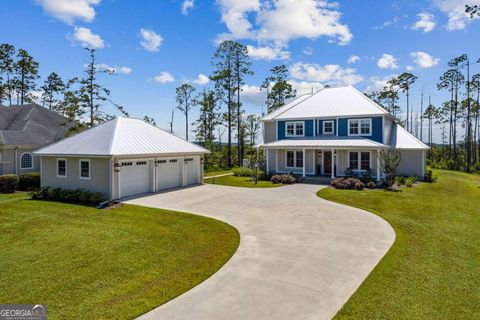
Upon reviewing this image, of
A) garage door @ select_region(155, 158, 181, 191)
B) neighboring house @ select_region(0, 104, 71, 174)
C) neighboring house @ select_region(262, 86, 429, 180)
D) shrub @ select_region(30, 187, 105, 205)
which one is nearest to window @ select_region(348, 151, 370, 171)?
neighboring house @ select_region(262, 86, 429, 180)

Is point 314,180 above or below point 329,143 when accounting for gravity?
below

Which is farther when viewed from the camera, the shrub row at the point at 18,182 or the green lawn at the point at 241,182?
the green lawn at the point at 241,182

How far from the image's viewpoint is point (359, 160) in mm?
24031

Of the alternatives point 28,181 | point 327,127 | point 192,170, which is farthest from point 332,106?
point 28,181

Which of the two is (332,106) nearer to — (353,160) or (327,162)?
(327,162)

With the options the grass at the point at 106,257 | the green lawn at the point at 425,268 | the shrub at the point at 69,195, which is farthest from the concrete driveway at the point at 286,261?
the shrub at the point at 69,195

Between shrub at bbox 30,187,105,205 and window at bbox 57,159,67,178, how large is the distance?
3.35ft

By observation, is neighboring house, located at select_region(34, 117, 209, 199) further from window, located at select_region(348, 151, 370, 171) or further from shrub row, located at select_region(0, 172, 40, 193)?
window, located at select_region(348, 151, 370, 171)

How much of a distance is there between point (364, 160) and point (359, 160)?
1.18 ft

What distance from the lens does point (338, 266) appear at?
791 centimetres

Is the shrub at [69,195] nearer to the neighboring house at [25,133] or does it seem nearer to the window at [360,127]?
the neighboring house at [25,133]

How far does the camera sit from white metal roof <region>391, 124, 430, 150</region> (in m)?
24.7

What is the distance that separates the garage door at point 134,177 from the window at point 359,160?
15.3 meters

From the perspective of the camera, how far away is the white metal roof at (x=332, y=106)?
2539 centimetres
